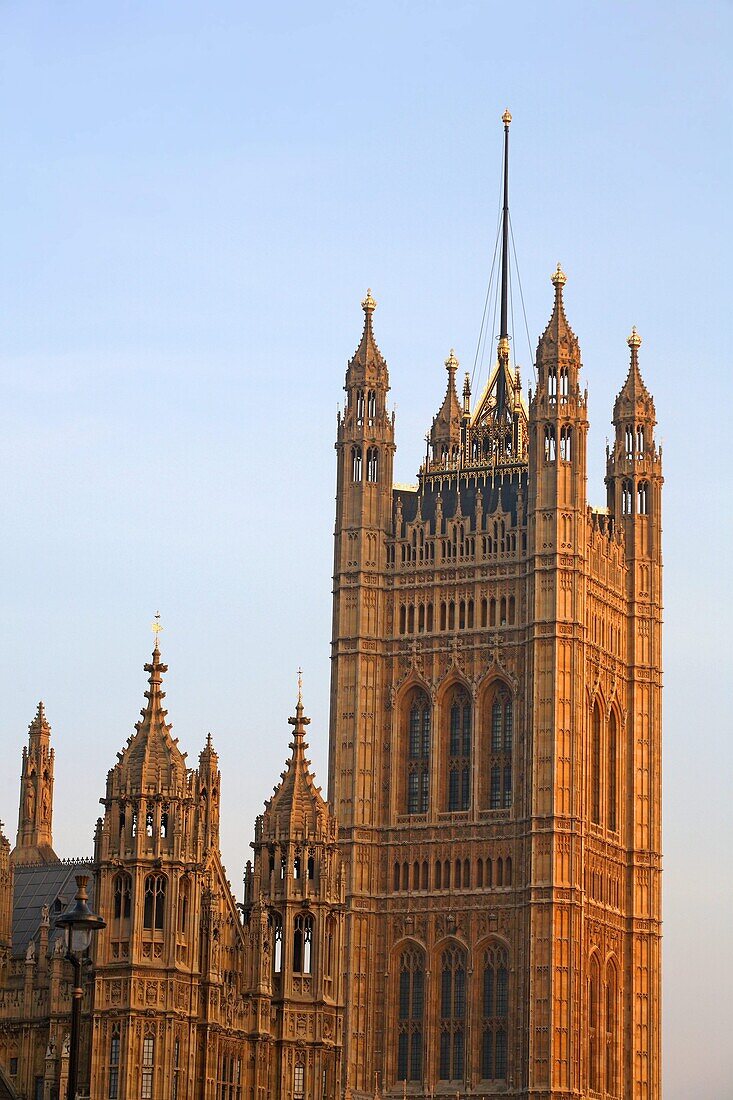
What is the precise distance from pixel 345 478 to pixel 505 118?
2263cm

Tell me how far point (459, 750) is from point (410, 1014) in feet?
38.4

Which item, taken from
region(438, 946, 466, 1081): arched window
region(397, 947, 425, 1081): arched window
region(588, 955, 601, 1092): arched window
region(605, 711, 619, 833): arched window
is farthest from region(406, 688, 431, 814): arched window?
region(588, 955, 601, 1092): arched window

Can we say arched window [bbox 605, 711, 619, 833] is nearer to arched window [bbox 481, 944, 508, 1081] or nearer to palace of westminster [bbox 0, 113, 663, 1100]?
palace of westminster [bbox 0, 113, 663, 1100]

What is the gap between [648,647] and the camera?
151 m

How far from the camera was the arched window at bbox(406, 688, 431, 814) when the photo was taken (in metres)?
146

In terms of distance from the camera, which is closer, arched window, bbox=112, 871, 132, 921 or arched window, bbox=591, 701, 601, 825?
arched window, bbox=112, 871, 132, 921

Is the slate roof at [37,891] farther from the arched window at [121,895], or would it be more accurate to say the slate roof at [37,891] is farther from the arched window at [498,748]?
the arched window at [498,748]

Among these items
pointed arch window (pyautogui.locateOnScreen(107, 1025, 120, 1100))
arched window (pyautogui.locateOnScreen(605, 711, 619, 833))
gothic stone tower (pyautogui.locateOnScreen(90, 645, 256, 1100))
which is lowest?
pointed arch window (pyautogui.locateOnScreen(107, 1025, 120, 1100))

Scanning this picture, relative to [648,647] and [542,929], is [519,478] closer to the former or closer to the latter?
[648,647]

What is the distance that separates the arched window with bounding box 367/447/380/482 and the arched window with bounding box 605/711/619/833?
49.6ft

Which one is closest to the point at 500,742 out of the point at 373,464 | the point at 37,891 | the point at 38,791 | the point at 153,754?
the point at 373,464

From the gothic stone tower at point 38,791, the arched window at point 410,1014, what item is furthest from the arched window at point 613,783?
the gothic stone tower at point 38,791

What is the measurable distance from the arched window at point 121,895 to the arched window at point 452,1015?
50359 millimetres

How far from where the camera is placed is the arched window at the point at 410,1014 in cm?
14212
